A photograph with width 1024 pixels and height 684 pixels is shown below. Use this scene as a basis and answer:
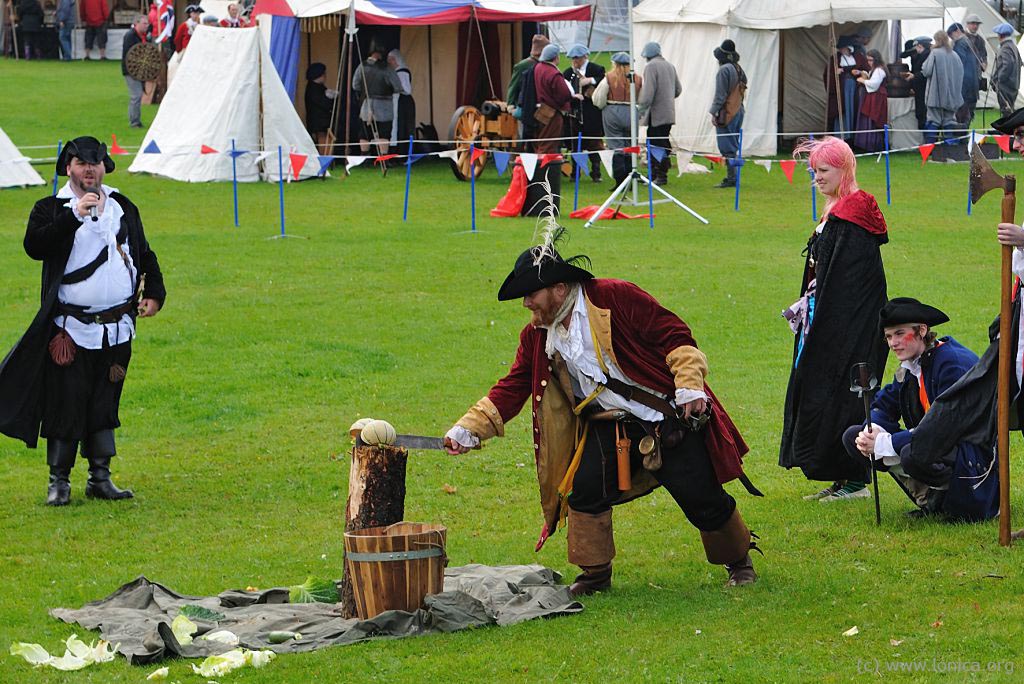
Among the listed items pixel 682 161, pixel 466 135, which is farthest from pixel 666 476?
pixel 682 161

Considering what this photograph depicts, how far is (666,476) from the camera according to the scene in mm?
6402

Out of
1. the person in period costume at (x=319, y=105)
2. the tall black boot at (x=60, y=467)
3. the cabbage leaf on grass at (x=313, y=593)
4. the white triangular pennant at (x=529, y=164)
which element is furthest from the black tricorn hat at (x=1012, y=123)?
the person in period costume at (x=319, y=105)

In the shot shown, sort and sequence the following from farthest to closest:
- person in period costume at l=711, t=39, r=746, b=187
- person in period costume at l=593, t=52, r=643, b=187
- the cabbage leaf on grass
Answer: person in period costume at l=711, t=39, r=746, b=187
person in period costume at l=593, t=52, r=643, b=187
the cabbage leaf on grass

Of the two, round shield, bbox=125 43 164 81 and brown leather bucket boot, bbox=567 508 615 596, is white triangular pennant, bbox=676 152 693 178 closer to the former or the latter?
round shield, bbox=125 43 164 81

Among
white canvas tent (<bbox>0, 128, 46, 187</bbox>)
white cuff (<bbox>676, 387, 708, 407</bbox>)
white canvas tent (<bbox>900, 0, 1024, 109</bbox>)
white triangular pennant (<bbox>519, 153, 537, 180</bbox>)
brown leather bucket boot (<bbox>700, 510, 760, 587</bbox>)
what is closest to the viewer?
white cuff (<bbox>676, 387, 708, 407</bbox>)

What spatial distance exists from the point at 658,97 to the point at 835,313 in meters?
14.2

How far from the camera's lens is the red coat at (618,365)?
20.7 ft

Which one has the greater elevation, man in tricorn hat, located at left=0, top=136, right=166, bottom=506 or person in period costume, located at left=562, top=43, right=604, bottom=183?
person in period costume, located at left=562, top=43, right=604, bottom=183

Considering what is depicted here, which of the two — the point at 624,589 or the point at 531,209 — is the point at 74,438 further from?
the point at 531,209

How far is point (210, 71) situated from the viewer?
74.9 feet

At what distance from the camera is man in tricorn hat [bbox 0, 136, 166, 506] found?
824cm

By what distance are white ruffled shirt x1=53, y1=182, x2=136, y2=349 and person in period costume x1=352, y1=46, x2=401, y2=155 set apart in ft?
49.2

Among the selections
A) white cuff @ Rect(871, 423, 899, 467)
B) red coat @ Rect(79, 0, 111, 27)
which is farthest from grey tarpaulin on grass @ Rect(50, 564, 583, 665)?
red coat @ Rect(79, 0, 111, 27)

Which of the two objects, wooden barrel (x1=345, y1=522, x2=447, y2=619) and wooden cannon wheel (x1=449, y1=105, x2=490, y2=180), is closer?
wooden barrel (x1=345, y1=522, x2=447, y2=619)
